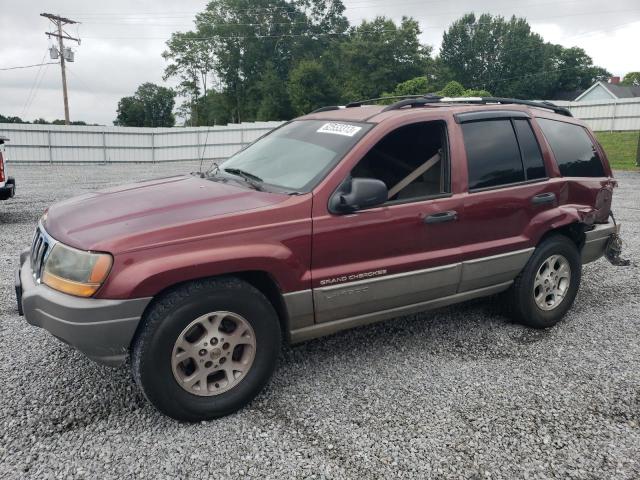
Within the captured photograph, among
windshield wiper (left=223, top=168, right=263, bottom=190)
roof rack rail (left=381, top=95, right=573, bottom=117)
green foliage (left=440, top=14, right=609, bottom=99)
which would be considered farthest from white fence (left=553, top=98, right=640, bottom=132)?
green foliage (left=440, top=14, right=609, bottom=99)

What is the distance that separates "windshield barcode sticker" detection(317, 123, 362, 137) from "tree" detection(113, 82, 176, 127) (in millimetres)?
70373

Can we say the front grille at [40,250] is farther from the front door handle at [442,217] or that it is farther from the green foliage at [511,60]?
the green foliage at [511,60]

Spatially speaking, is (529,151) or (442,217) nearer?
(442,217)

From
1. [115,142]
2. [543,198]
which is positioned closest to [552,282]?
[543,198]

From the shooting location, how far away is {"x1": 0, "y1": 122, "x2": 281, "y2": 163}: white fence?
22.8 m

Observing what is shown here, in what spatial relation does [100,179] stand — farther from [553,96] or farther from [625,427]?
[553,96]

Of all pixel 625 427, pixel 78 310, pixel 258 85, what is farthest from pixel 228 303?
pixel 258 85

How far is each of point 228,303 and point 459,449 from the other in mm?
1474

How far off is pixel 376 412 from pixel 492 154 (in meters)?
2.17

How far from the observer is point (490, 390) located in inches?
133

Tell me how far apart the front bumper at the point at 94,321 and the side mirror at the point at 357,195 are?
1.26 m

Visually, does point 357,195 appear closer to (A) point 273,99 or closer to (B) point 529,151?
(B) point 529,151

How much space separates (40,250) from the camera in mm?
3166

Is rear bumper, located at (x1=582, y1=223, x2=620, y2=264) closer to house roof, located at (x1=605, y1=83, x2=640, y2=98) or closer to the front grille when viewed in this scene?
the front grille
